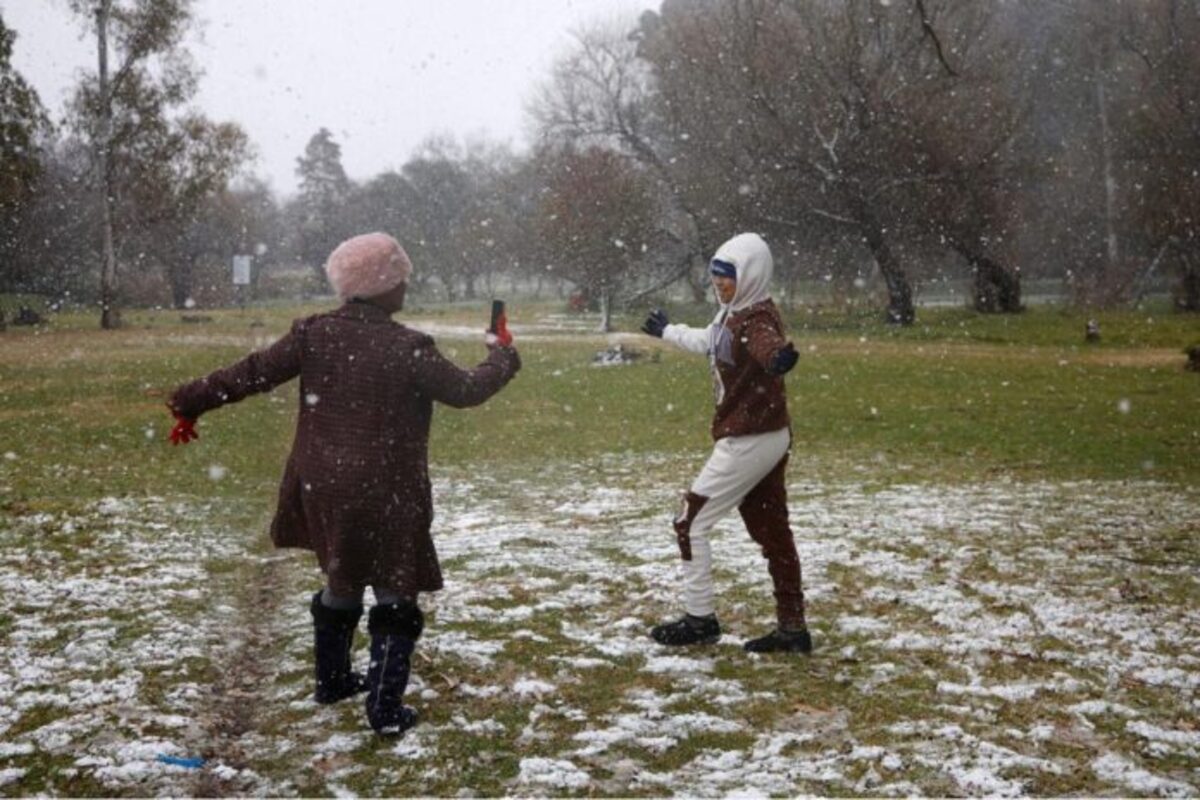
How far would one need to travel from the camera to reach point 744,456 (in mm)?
5141

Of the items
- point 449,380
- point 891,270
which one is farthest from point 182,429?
point 891,270

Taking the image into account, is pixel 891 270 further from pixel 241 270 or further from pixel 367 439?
pixel 367 439

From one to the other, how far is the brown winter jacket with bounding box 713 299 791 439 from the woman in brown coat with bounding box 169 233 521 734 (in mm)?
1215

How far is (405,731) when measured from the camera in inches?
171

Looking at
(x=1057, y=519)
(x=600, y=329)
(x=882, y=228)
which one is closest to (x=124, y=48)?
(x=600, y=329)

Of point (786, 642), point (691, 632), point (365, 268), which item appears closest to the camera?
point (365, 268)

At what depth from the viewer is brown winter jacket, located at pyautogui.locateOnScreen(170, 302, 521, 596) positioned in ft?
14.2

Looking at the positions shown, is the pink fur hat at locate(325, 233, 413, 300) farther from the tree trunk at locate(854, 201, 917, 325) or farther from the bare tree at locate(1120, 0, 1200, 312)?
the bare tree at locate(1120, 0, 1200, 312)

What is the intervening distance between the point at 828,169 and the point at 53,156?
154 ft

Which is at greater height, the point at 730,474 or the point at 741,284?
the point at 741,284

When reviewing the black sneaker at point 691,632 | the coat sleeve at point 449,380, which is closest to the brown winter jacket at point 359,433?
the coat sleeve at point 449,380

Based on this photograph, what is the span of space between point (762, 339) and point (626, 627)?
184cm

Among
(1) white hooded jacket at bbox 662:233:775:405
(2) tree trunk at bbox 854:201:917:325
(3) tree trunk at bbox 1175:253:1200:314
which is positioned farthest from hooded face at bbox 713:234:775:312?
(3) tree trunk at bbox 1175:253:1200:314

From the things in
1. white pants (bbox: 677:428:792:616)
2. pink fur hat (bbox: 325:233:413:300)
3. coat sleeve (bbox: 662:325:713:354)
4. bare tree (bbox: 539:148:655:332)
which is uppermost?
bare tree (bbox: 539:148:655:332)
